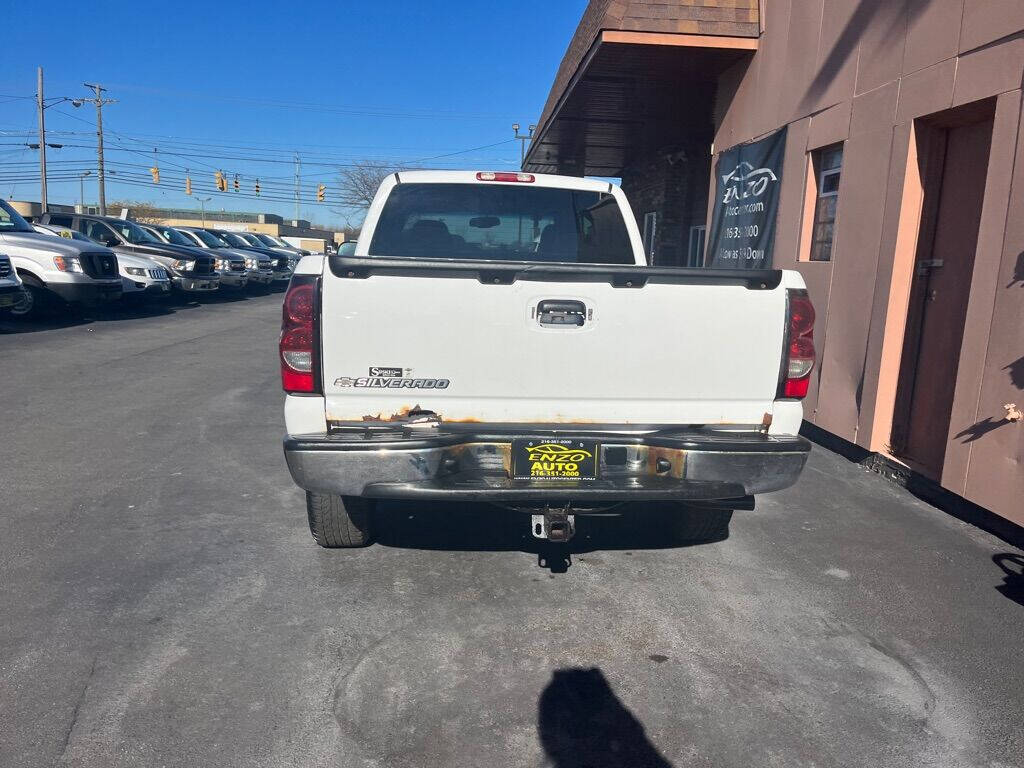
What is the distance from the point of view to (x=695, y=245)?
13266 millimetres

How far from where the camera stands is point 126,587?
3.87 meters

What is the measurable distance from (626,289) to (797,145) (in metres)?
5.13

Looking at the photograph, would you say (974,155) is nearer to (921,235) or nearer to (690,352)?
(921,235)

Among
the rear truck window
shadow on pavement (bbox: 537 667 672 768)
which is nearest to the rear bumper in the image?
shadow on pavement (bbox: 537 667 672 768)

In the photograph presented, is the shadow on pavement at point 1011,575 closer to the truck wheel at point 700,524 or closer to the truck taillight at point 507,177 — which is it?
the truck wheel at point 700,524

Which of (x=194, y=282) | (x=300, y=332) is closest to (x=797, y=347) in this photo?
(x=300, y=332)

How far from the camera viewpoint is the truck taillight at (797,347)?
3629 mm

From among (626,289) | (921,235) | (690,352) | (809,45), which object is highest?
(809,45)

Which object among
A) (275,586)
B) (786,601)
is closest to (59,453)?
(275,586)

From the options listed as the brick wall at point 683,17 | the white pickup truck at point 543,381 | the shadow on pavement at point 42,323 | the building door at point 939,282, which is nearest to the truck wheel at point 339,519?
the white pickup truck at point 543,381

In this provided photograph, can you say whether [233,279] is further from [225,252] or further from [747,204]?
[747,204]

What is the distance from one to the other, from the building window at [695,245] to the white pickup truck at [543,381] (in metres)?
9.53

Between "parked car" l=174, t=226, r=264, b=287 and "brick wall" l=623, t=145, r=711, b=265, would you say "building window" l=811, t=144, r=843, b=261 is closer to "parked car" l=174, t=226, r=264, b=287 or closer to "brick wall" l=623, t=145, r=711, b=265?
"brick wall" l=623, t=145, r=711, b=265

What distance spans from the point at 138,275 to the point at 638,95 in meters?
11.2
